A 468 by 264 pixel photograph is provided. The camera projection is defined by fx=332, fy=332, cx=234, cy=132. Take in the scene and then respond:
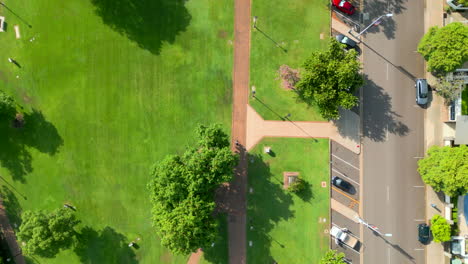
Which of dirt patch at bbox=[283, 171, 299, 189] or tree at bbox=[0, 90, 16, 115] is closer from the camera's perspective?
tree at bbox=[0, 90, 16, 115]

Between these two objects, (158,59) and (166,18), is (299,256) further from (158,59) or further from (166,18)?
(166,18)

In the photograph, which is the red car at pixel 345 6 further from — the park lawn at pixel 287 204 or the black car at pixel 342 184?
the black car at pixel 342 184

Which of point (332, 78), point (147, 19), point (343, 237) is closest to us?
point (332, 78)

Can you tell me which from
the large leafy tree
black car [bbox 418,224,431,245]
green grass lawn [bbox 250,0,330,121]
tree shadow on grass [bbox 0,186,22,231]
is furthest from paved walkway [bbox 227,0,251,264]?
tree shadow on grass [bbox 0,186,22,231]

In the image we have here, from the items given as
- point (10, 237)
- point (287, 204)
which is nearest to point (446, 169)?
point (287, 204)

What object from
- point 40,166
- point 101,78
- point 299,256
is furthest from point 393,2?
point 40,166

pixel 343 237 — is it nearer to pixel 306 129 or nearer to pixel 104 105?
pixel 306 129

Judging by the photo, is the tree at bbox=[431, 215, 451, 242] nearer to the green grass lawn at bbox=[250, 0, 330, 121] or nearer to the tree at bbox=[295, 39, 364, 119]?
the tree at bbox=[295, 39, 364, 119]
